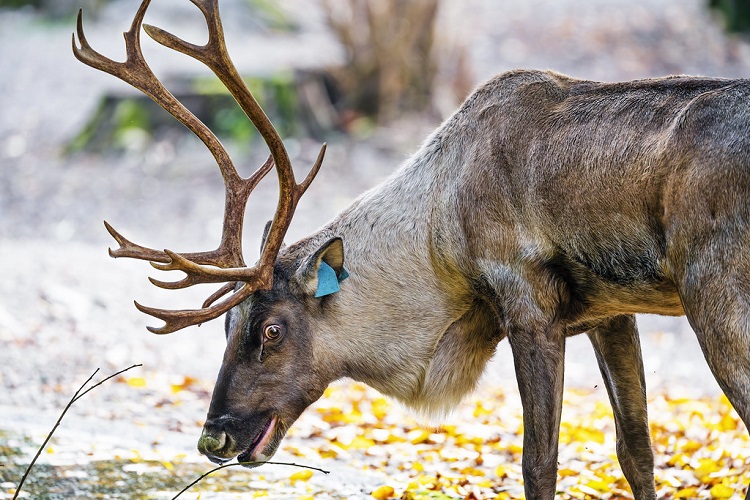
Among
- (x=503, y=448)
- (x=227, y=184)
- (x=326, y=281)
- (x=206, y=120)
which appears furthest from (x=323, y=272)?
(x=206, y=120)

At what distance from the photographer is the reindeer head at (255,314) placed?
4.59m

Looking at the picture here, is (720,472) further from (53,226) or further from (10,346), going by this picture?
(53,226)

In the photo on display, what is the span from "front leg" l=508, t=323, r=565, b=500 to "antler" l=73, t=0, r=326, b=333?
1.23m

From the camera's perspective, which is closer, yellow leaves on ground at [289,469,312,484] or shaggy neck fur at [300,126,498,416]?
shaggy neck fur at [300,126,498,416]

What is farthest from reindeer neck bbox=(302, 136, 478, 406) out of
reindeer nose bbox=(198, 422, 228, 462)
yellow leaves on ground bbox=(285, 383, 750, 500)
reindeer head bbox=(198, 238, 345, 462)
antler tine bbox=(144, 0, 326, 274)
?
reindeer nose bbox=(198, 422, 228, 462)

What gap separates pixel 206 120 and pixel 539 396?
10544 millimetres

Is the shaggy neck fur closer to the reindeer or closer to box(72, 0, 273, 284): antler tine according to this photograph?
the reindeer

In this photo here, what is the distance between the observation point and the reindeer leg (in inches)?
188

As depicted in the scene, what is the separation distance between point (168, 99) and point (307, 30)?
1599cm

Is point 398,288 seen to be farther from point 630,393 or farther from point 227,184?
point 630,393

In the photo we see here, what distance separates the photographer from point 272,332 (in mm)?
4637

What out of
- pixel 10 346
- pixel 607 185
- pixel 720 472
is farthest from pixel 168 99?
pixel 10 346

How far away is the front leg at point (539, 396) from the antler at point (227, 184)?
1228mm

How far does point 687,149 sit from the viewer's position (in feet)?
12.2
